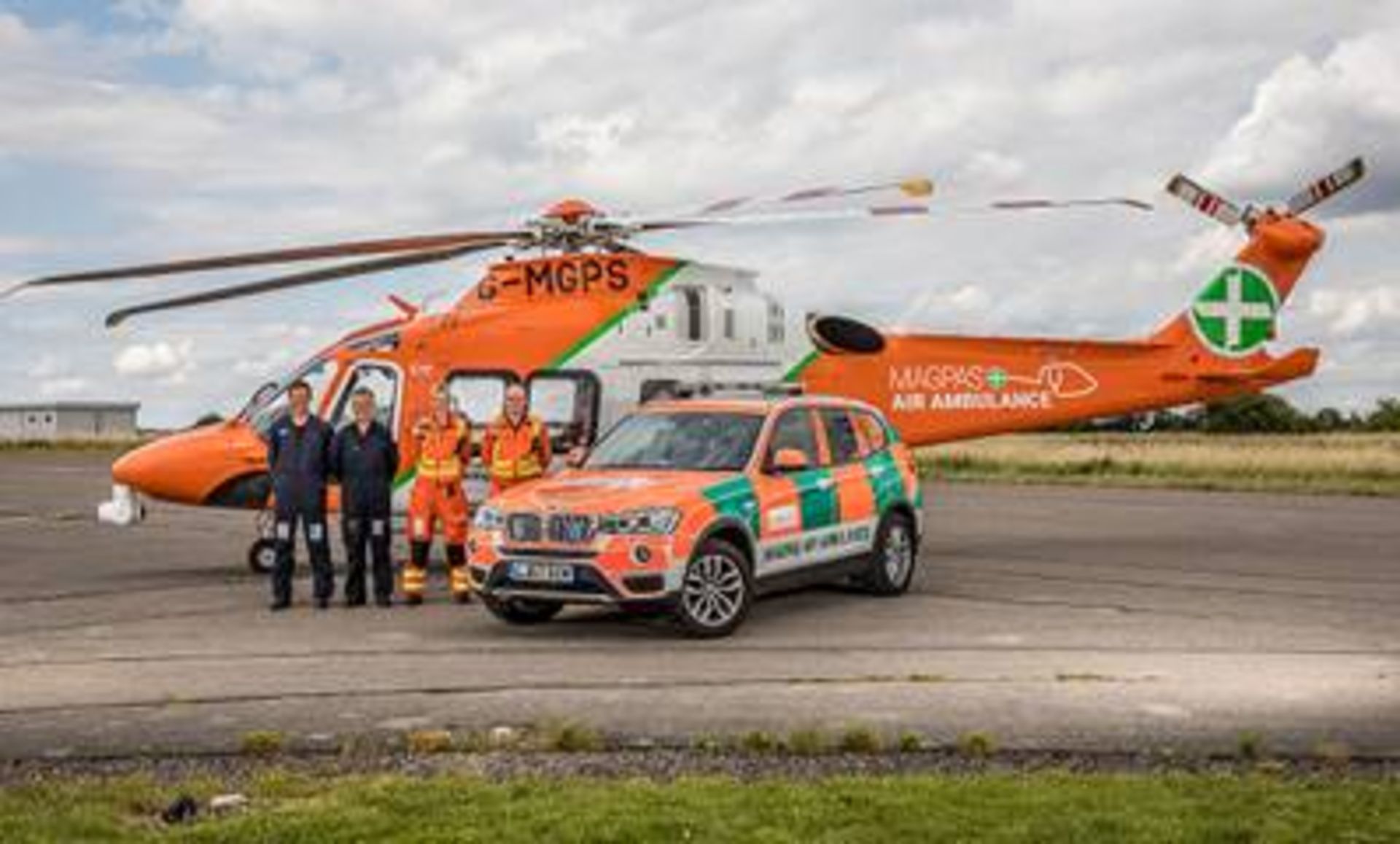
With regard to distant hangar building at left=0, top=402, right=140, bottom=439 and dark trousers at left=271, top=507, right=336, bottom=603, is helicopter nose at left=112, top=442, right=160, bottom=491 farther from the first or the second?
distant hangar building at left=0, top=402, right=140, bottom=439

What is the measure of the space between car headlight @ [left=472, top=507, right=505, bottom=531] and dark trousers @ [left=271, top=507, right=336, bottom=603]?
2.36 m

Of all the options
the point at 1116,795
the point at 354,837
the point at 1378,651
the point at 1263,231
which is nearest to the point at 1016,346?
the point at 1263,231

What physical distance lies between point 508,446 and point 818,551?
2945 millimetres

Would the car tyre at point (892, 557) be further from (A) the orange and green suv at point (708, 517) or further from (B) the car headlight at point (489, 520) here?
(B) the car headlight at point (489, 520)

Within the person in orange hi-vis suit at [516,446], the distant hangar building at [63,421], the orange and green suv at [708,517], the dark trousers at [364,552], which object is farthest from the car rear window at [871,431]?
the distant hangar building at [63,421]

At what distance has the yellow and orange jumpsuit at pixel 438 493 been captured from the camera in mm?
14250

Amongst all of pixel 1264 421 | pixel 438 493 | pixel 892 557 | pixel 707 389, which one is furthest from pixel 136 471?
pixel 1264 421

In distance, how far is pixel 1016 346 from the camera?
59.6ft

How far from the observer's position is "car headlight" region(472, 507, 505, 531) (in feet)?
39.3

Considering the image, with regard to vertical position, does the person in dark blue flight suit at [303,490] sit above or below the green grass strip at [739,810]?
above

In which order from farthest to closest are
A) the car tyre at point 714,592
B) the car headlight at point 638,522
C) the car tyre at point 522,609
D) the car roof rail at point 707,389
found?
the car roof rail at point 707,389
the car tyre at point 522,609
the car tyre at point 714,592
the car headlight at point 638,522

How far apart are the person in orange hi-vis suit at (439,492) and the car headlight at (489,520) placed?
2099 mm

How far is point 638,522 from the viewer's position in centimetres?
1157

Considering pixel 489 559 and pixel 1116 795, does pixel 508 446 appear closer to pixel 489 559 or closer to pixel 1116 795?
pixel 489 559
